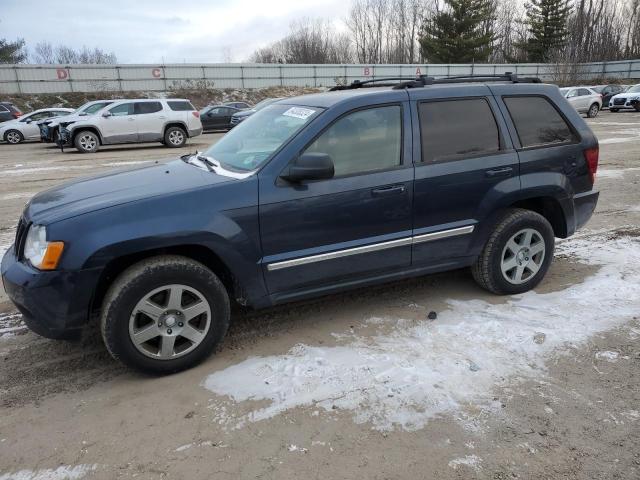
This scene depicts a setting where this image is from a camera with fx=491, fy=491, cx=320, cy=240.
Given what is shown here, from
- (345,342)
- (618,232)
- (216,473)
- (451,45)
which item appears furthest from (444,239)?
(451,45)

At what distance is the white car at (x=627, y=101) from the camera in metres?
28.2

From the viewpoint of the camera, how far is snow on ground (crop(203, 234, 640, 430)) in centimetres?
289

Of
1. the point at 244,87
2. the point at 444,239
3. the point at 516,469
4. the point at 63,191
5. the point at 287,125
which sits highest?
the point at 244,87

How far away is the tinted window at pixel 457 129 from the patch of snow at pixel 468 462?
7.06 ft

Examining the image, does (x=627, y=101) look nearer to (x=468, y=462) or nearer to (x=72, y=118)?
(x=72, y=118)

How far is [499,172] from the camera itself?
4.01m

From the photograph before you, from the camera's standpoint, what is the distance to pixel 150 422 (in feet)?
9.26

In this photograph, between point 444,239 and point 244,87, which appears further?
point 244,87

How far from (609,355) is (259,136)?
2.98m

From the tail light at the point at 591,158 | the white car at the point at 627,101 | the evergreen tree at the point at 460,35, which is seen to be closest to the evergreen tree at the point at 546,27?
the evergreen tree at the point at 460,35

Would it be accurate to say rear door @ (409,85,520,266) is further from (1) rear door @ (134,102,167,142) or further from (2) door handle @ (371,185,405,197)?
(1) rear door @ (134,102,167,142)

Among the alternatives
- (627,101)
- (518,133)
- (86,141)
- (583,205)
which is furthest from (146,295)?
(627,101)

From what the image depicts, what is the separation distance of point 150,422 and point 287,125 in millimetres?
2239

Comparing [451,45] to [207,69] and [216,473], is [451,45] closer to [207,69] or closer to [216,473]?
[207,69]
